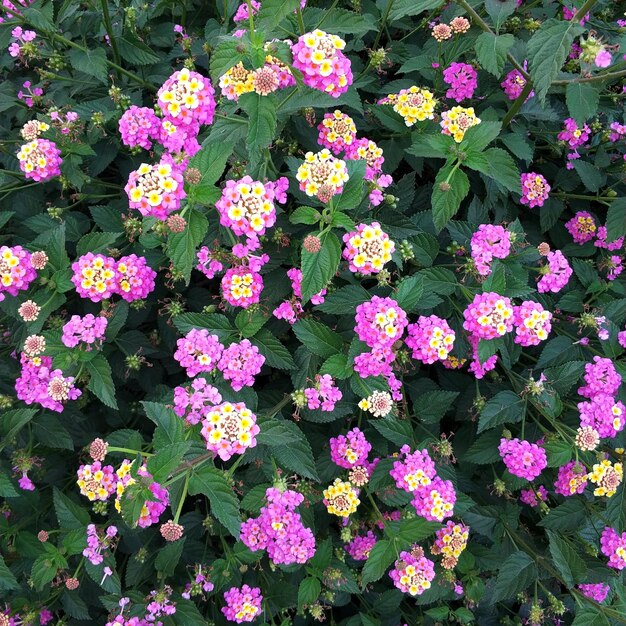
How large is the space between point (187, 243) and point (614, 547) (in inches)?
103

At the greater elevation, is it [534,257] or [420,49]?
[420,49]

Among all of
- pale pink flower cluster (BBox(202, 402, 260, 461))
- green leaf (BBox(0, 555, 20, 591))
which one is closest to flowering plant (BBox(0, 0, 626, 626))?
pale pink flower cluster (BBox(202, 402, 260, 461))

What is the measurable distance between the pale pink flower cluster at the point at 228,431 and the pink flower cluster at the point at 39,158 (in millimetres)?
1623

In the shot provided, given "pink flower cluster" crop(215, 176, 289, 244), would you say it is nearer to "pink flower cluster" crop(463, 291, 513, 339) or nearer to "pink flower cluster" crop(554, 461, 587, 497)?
"pink flower cluster" crop(463, 291, 513, 339)

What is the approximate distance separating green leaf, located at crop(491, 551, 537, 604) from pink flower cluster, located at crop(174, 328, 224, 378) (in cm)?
178

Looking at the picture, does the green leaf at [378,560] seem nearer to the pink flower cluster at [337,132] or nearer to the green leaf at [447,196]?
the green leaf at [447,196]

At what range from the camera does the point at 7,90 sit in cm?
311

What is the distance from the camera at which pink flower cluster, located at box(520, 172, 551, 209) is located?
118 inches

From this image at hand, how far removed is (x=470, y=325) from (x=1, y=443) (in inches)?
89.8

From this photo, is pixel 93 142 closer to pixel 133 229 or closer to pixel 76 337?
pixel 133 229

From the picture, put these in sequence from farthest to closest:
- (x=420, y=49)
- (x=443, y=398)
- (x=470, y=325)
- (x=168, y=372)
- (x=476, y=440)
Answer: (x=420, y=49) → (x=168, y=372) → (x=476, y=440) → (x=443, y=398) → (x=470, y=325)

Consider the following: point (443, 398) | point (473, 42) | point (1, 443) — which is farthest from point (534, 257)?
point (1, 443)

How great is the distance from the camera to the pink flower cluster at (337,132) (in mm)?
2592

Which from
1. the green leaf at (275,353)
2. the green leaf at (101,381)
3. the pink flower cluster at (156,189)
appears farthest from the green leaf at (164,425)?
the pink flower cluster at (156,189)
